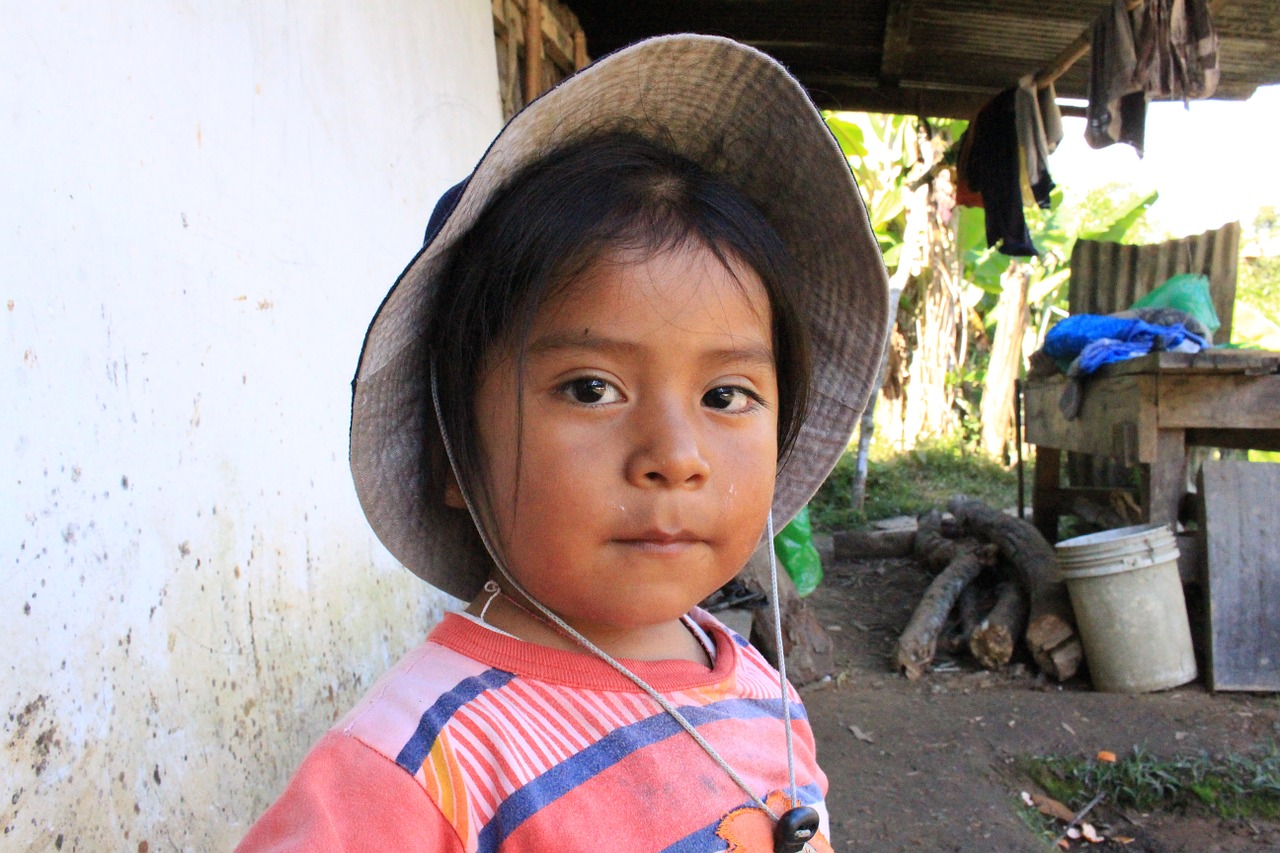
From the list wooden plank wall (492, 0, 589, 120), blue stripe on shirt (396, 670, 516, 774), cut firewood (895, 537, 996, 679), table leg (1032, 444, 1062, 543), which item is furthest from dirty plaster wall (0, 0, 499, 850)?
table leg (1032, 444, 1062, 543)

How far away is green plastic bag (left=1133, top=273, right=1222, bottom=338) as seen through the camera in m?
5.50

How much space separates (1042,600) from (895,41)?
312cm

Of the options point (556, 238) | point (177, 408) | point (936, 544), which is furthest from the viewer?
point (936, 544)

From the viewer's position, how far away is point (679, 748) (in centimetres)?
94

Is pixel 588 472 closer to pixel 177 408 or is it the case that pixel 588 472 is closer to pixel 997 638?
pixel 177 408

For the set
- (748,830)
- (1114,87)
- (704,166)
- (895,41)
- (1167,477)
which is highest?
(895,41)

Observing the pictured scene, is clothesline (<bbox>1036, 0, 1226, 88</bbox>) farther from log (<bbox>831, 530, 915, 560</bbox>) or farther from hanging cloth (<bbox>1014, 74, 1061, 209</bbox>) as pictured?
log (<bbox>831, 530, 915, 560</bbox>)

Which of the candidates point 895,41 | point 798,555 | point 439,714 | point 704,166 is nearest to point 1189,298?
point 895,41

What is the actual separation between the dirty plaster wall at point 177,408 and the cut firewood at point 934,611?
9.17 ft

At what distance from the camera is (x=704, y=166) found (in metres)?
1.19

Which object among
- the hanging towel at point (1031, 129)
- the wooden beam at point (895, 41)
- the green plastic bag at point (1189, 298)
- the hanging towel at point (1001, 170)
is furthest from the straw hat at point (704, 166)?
the green plastic bag at point (1189, 298)

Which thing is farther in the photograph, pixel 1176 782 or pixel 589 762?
pixel 1176 782

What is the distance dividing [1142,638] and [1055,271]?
29.6 feet

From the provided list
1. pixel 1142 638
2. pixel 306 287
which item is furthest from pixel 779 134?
pixel 1142 638
